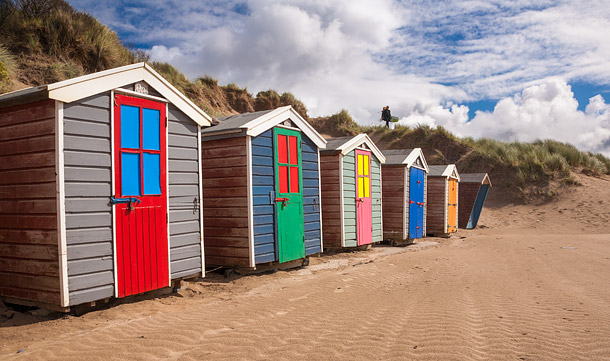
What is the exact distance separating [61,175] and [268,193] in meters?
4.26

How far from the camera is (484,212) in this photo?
88.2ft

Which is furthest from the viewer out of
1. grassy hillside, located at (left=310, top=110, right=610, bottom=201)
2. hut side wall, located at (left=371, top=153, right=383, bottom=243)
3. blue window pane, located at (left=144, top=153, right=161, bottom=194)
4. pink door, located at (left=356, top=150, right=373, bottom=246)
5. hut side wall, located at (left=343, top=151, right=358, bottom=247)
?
grassy hillside, located at (left=310, top=110, right=610, bottom=201)

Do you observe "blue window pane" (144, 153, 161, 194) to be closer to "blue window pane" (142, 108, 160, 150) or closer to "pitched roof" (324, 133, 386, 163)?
"blue window pane" (142, 108, 160, 150)

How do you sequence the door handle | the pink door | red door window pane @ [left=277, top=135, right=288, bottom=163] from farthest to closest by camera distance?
1. the pink door
2. red door window pane @ [left=277, top=135, right=288, bottom=163]
3. the door handle

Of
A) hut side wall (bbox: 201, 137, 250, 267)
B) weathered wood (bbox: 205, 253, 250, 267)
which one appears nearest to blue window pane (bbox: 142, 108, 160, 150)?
hut side wall (bbox: 201, 137, 250, 267)

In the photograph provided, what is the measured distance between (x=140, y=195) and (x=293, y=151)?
409 cm

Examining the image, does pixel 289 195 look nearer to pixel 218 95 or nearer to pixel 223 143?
→ pixel 223 143

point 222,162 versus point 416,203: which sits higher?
point 222,162

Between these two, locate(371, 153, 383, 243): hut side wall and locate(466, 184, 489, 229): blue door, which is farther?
locate(466, 184, 489, 229): blue door

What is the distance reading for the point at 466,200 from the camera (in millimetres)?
22625

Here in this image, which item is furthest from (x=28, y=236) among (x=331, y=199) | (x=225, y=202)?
(x=331, y=199)

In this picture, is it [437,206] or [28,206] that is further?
[437,206]

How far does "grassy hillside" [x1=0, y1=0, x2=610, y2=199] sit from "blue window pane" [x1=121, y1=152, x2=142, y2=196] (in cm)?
562

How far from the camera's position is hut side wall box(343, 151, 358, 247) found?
1207 cm
